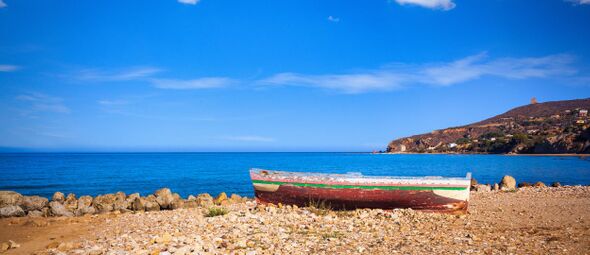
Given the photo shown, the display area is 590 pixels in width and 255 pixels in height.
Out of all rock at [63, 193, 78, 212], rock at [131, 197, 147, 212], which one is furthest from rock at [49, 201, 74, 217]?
rock at [131, 197, 147, 212]

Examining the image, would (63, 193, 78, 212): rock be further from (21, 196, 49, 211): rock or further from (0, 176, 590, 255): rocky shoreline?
(21, 196, 49, 211): rock

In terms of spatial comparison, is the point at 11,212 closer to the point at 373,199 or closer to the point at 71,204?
the point at 71,204

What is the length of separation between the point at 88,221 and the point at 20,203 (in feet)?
20.2

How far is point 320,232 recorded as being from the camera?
34.0 ft

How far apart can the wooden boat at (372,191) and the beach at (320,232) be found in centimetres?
41

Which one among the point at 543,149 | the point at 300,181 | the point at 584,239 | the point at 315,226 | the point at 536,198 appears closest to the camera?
the point at 584,239

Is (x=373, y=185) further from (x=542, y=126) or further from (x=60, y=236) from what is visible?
(x=542, y=126)

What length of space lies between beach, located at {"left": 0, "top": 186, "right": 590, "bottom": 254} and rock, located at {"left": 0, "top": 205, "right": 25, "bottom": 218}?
0.57m

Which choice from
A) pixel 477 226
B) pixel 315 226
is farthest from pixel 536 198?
pixel 315 226

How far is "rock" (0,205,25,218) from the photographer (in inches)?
619

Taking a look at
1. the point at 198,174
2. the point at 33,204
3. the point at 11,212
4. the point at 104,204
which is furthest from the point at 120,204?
the point at 198,174

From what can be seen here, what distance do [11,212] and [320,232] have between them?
12.8 m

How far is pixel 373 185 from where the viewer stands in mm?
14289

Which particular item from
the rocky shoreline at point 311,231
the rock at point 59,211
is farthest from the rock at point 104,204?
the rock at point 59,211
